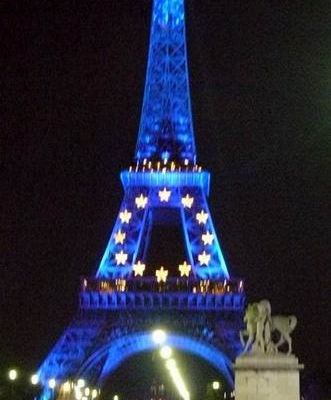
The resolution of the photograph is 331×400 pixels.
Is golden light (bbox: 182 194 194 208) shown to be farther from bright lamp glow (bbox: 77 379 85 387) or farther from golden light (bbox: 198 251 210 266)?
bright lamp glow (bbox: 77 379 85 387)

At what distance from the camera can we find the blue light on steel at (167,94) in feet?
264

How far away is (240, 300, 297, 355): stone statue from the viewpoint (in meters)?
20.8

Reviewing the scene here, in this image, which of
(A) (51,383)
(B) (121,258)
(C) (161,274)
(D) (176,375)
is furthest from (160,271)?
(D) (176,375)

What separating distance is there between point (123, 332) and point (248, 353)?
4689cm

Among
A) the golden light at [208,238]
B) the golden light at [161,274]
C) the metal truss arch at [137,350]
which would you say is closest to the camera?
the metal truss arch at [137,350]

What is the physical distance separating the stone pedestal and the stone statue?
0.22 meters

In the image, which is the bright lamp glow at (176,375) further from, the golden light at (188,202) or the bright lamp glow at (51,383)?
the golden light at (188,202)

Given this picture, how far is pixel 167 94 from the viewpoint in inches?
3219

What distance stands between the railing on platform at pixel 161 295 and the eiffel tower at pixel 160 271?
3.0 inches

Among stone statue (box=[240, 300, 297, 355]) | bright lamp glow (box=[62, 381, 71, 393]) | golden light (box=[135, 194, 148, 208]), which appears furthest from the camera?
golden light (box=[135, 194, 148, 208])

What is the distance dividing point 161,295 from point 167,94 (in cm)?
2001

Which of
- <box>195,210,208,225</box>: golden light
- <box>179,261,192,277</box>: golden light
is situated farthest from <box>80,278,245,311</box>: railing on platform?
<box>195,210,208,225</box>: golden light

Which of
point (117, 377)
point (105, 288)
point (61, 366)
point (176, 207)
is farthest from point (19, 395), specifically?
point (117, 377)

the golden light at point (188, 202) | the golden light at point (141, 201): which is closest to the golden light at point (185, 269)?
the golden light at point (188, 202)
